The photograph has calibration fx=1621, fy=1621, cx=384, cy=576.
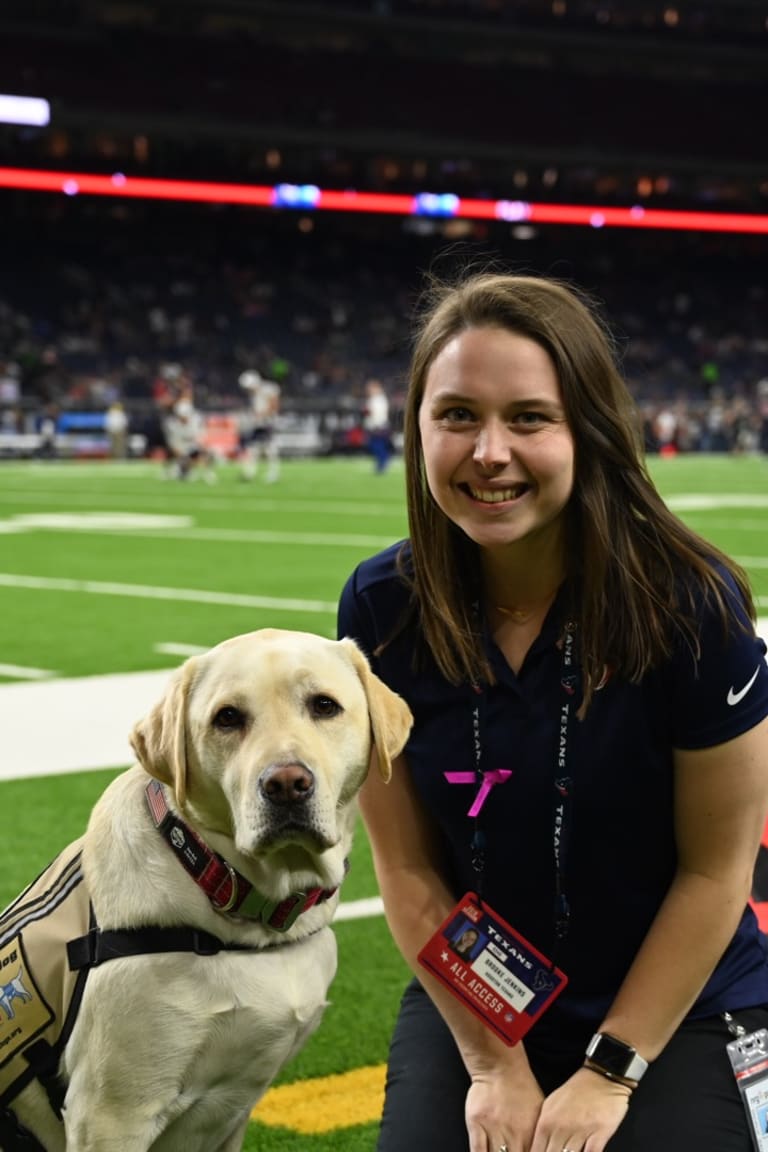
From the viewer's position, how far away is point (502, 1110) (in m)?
3.07

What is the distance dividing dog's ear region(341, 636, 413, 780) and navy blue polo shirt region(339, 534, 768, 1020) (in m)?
0.27

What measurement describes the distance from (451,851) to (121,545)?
13635 mm

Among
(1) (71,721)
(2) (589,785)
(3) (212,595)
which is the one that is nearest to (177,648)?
(1) (71,721)

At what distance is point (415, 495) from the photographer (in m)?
3.48

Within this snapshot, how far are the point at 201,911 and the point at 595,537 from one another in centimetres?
106

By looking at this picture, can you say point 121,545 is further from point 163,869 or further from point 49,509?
point 163,869

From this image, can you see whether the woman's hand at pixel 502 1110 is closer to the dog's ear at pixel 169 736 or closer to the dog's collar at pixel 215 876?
the dog's collar at pixel 215 876

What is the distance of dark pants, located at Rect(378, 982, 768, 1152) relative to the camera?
302 cm

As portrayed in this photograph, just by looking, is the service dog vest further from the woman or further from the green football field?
the green football field

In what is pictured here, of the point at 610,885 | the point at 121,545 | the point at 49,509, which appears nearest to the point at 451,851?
the point at 610,885

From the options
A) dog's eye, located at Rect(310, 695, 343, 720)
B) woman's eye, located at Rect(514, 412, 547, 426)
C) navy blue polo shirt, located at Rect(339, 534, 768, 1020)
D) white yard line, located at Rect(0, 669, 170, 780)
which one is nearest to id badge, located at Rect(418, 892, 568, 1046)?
navy blue polo shirt, located at Rect(339, 534, 768, 1020)

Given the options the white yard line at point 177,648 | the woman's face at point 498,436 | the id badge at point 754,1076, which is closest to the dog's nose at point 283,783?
the woman's face at point 498,436

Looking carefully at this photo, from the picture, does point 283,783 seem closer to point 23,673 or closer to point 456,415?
point 456,415

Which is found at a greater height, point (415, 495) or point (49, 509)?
point (415, 495)
